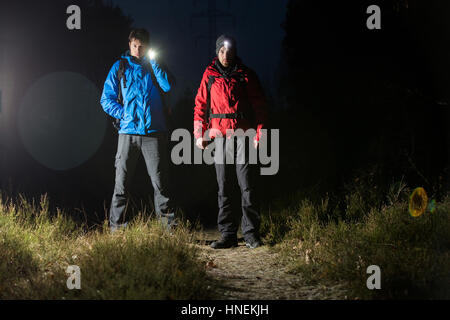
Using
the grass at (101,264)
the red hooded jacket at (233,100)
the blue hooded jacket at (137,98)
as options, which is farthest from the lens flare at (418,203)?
the blue hooded jacket at (137,98)

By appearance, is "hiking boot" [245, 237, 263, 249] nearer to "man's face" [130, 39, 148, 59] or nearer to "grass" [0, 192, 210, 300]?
"grass" [0, 192, 210, 300]

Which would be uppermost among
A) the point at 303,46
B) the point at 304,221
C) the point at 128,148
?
the point at 303,46

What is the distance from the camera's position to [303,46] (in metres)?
15.6

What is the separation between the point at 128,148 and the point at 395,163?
5.98 m

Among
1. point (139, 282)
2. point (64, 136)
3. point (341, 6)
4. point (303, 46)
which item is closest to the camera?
point (139, 282)

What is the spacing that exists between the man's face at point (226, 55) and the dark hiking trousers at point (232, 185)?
1004 millimetres

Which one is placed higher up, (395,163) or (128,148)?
(128,148)

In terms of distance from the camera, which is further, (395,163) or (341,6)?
(341,6)

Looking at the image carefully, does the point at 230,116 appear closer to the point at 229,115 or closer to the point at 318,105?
the point at 229,115

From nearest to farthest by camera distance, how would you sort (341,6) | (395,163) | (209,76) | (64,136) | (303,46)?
(209,76) < (395,163) < (341,6) < (303,46) < (64,136)

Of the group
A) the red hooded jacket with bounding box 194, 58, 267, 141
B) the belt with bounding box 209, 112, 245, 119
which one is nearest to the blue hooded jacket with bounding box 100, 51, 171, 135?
the red hooded jacket with bounding box 194, 58, 267, 141

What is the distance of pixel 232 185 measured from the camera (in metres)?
5.91
